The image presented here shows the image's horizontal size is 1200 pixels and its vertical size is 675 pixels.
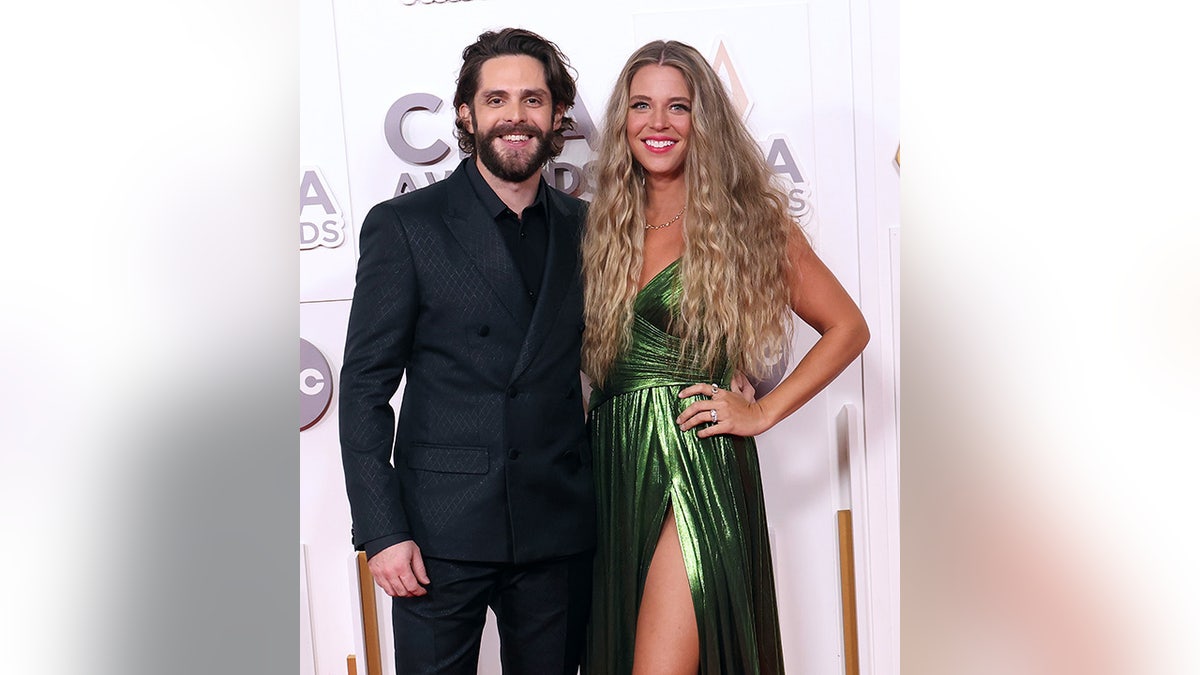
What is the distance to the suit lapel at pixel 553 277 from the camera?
2004mm

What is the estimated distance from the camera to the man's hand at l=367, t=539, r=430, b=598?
1.97m

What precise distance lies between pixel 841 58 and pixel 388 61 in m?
1.01

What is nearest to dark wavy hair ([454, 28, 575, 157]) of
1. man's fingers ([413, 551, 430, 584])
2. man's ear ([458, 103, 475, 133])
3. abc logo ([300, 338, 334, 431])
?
man's ear ([458, 103, 475, 133])

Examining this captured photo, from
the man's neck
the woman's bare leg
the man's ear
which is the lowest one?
the woman's bare leg

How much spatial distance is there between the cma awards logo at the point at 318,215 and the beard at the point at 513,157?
1.82 feet

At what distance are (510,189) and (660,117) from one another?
0.32m

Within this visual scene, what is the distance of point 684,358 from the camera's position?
2.09 metres

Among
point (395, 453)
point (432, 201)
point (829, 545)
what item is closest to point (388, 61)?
point (432, 201)

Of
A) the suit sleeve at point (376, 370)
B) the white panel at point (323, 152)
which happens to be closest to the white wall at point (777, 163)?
the white panel at point (323, 152)

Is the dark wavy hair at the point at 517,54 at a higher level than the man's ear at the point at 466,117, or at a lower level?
higher
